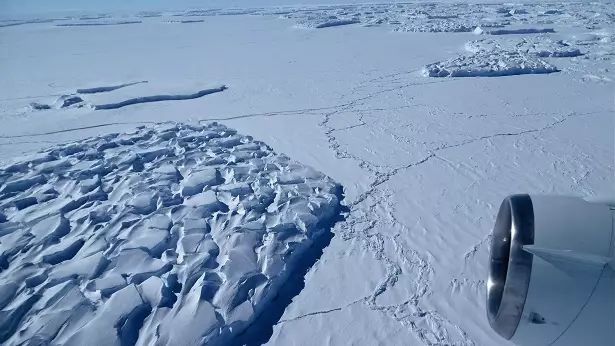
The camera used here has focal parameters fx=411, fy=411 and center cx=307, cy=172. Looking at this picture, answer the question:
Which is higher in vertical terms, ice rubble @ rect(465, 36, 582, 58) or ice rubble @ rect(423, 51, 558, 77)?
ice rubble @ rect(423, 51, 558, 77)

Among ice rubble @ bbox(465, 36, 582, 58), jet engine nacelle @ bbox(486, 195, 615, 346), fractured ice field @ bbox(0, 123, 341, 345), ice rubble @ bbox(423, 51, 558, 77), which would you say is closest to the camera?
jet engine nacelle @ bbox(486, 195, 615, 346)

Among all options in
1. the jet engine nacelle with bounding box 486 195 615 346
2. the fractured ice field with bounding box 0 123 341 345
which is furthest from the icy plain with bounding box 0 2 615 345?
the jet engine nacelle with bounding box 486 195 615 346

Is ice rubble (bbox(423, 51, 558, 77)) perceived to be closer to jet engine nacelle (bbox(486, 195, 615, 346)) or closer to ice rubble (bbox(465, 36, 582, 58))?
ice rubble (bbox(465, 36, 582, 58))

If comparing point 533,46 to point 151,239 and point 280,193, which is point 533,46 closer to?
point 280,193

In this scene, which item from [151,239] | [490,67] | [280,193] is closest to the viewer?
[151,239]

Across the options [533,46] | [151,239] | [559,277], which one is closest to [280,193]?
[151,239]

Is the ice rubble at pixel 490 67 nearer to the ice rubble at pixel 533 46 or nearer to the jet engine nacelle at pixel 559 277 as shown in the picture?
the ice rubble at pixel 533 46
